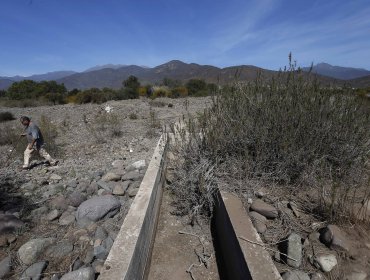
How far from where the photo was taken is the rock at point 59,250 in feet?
9.82

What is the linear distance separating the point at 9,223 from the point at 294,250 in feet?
10.7

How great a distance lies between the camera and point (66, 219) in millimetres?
3711

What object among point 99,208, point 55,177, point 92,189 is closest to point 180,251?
point 99,208

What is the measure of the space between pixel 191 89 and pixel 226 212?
27826 millimetres

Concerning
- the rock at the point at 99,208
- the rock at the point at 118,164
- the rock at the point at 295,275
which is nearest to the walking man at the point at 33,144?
the rock at the point at 118,164

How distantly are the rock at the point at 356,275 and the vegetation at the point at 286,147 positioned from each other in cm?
93

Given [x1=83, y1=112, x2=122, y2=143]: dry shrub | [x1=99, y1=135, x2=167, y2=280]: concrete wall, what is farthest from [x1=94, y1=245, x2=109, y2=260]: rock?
[x1=83, y1=112, x2=122, y2=143]: dry shrub

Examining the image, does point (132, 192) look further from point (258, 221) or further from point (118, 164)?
point (258, 221)

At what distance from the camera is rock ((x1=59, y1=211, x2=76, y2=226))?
12.0 ft

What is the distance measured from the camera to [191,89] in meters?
30.0

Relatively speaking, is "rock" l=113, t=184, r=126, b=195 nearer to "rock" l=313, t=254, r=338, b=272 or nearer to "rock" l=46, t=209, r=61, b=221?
"rock" l=46, t=209, r=61, b=221

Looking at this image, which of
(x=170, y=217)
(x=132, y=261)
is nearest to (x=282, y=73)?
(x=170, y=217)

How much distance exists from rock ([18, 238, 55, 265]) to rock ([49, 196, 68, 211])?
0.88 m

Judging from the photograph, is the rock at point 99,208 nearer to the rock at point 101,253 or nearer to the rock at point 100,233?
the rock at point 100,233
